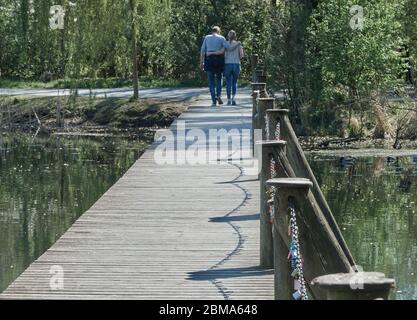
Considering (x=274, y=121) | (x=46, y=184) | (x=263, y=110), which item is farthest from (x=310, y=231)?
(x=46, y=184)

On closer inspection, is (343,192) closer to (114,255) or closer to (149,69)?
(114,255)

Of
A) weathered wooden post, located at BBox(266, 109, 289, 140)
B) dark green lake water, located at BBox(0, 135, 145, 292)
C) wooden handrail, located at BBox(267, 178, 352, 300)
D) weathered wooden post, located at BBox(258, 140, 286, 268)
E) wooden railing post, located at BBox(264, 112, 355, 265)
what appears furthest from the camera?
dark green lake water, located at BBox(0, 135, 145, 292)

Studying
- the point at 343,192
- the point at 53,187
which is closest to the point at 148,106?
the point at 53,187

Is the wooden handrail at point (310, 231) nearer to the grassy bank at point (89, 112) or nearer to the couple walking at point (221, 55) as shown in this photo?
the couple walking at point (221, 55)

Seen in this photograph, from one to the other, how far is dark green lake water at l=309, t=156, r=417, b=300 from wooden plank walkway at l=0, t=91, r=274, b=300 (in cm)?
146

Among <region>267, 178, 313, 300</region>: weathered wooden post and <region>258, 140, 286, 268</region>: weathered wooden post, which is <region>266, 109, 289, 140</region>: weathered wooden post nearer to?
<region>258, 140, 286, 268</region>: weathered wooden post

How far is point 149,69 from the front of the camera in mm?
33594

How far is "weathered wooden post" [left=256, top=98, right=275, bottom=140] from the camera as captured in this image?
12.9m

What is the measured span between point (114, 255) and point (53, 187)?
8.96m

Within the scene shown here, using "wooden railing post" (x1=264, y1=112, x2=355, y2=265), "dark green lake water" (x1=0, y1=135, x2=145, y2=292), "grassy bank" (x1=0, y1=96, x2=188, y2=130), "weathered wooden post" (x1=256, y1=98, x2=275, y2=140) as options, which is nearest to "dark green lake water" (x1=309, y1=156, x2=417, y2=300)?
"wooden railing post" (x1=264, y1=112, x2=355, y2=265)

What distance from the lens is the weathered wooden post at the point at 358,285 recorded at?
419 centimetres

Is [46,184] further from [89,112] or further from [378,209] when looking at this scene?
[89,112]

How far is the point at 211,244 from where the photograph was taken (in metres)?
9.72

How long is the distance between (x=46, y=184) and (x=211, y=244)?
8.97 m
